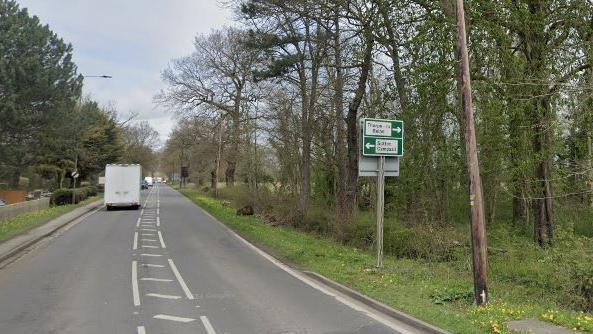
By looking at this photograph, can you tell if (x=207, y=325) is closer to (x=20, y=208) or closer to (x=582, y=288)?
(x=582, y=288)

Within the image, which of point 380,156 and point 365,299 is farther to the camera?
point 380,156

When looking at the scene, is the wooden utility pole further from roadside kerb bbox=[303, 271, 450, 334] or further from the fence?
the fence

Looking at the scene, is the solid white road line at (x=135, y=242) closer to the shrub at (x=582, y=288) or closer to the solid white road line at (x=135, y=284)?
the solid white road line at (x=135, y=284)

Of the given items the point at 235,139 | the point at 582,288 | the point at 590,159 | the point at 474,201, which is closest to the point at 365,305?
the point at 474,201

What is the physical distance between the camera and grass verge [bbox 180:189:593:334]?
320 inches

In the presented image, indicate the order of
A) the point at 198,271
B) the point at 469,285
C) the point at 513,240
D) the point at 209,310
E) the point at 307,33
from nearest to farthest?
1. the point at 209,310
2. the point at 469,285
3. the point at 198,271
4. the point at 513,240
5. the point at 307,33

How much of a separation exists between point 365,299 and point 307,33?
17.3 metres

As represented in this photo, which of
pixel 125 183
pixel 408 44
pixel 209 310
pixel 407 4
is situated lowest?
pixel 209 310

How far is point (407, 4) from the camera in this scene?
1839cm

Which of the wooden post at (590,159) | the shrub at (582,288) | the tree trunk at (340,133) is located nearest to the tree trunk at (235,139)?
the tree trunk at (340,133)

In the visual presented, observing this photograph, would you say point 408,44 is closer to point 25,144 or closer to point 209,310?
point 209,310

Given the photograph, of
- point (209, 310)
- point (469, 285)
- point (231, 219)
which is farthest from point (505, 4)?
point (231, 219)

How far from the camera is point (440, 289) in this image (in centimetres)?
1072

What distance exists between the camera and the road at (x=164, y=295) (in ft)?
27.8
